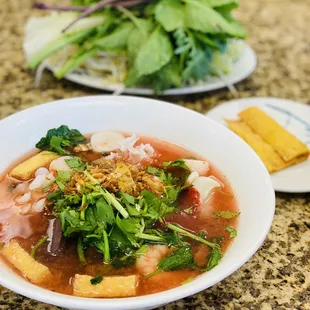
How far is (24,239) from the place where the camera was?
44.4 inches

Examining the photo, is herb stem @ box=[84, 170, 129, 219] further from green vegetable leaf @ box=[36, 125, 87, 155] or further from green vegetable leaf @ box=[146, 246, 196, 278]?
green vegetable leaf @ box=[36, 125, 87, 155]

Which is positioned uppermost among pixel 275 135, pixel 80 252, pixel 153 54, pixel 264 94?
pixel 80 252

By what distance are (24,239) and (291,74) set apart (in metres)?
1.54

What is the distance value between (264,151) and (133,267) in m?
0.72

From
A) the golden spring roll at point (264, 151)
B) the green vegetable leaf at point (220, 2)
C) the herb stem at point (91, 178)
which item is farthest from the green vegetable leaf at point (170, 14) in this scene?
the herb stem at point (91, 178)

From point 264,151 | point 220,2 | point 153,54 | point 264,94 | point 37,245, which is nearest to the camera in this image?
point 37,245

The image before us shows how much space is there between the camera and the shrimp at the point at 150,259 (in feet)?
3.50

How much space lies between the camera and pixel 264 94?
2.11 metres

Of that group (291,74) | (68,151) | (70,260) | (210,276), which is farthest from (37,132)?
(291,74)

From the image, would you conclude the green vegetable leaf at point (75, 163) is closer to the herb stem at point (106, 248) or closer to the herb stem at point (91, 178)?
the herb stem at point (91, 178)

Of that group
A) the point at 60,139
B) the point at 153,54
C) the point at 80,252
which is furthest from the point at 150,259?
the point at 153,54

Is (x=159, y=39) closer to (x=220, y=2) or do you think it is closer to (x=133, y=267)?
(x=220, y=2)

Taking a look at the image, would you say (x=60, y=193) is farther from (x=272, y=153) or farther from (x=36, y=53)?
(x=36, y=53)

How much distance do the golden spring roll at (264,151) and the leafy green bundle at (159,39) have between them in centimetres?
35
